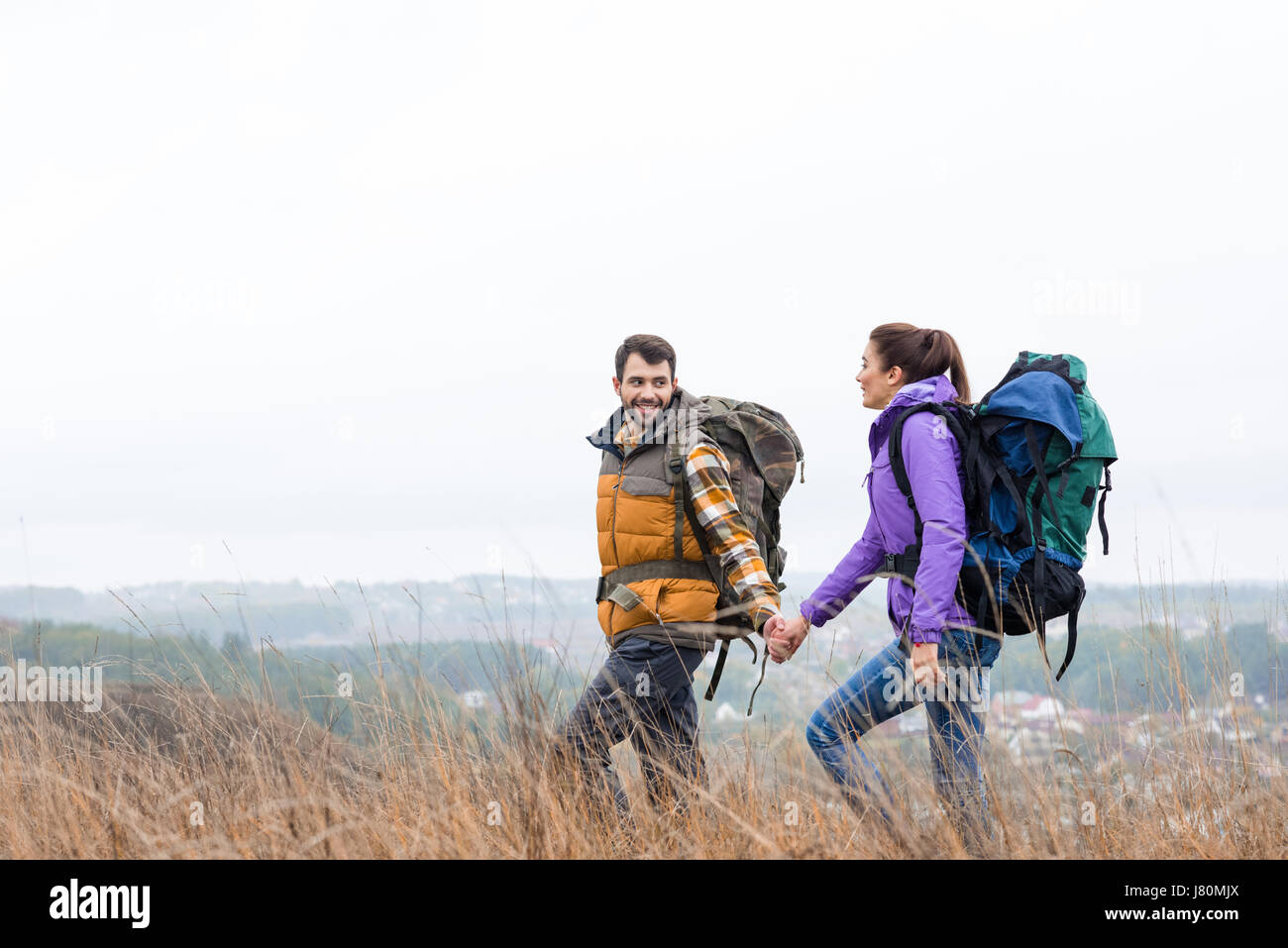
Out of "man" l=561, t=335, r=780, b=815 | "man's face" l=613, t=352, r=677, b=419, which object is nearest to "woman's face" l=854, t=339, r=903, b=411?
"man" l=561, t=335, r=780, b=815

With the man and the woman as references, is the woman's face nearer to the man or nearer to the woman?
the woman

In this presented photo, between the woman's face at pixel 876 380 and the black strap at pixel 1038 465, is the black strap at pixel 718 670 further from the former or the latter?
the black strap at pixel 1038 465

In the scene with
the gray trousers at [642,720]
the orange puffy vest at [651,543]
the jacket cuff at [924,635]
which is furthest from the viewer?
the orange puffy vest at [651,543]

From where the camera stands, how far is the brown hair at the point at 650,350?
Result: 3.49m

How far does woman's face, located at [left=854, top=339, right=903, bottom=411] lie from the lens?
3.26 meters

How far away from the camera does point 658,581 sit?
3.36 m

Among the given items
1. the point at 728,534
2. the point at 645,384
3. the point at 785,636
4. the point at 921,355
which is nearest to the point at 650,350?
the point at 645,384

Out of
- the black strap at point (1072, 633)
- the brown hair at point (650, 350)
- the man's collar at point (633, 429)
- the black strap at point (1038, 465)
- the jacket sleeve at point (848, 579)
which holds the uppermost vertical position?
the brown hair at point (650, 350)

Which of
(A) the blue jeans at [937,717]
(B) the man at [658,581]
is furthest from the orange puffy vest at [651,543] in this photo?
(A) the blue jeans at [937,717]

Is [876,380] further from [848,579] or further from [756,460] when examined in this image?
[848,579]

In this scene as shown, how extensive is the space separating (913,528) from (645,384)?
998mm

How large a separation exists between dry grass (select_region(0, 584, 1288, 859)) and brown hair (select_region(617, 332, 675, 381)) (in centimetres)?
112

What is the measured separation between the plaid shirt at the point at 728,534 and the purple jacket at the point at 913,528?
0.48ft
